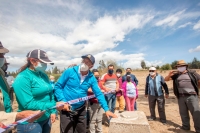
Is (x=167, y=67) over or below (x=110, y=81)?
over

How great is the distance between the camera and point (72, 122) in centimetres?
256

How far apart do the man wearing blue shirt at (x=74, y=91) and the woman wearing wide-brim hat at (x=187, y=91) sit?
2.91 meters

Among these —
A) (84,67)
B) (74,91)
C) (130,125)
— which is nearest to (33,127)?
(74,91)

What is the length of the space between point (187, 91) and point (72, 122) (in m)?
3.58

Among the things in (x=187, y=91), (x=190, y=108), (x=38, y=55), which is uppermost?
(x=38, y=55)

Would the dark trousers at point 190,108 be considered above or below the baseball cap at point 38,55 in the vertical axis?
below

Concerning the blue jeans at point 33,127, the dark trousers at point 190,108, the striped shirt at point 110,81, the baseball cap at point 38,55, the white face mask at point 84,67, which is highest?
the baseball cap at point 38,55

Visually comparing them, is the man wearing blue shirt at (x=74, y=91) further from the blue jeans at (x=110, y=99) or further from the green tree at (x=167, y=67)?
the green tree at (x=167, y=67)

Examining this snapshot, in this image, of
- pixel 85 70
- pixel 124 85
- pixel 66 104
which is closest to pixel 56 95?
pixel 66 104

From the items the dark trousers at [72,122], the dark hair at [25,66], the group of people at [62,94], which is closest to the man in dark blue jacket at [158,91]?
the group of people at [62,94]

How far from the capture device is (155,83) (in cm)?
504

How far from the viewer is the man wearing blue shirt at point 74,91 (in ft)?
8.11

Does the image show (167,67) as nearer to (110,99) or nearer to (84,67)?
(110,99)

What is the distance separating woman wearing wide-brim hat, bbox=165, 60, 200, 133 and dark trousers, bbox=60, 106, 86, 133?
3.33 meters
